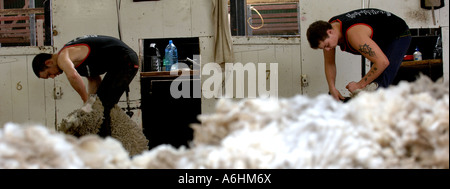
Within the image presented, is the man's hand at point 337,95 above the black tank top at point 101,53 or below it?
below

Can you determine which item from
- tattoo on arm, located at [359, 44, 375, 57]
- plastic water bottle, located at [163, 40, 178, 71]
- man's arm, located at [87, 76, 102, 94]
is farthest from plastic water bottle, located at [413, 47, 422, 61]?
man's arm, located at [87, 76, 102, 94]

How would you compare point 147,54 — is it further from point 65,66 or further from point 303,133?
point 303,133

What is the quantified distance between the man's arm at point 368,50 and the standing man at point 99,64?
1.63 m

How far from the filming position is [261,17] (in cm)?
462

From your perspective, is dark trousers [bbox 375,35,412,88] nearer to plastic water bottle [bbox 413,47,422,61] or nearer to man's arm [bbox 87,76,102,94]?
plastic water bottle [bbox 413,47,422,61]

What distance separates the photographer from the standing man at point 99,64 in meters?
2.72

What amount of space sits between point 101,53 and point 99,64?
0.35ft

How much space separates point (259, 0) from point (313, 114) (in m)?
4.37

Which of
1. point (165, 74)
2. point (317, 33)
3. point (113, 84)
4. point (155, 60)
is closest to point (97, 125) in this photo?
point (113, 84)

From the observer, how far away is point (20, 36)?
4.57 meters

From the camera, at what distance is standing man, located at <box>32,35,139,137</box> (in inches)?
107

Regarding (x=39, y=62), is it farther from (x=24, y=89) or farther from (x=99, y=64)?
(x=24, y=89)

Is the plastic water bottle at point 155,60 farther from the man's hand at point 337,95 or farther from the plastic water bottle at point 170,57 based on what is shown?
the man's hand at point 337,95

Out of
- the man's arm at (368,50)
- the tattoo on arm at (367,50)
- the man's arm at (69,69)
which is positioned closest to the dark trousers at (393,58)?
the man's arm at (368,50)
